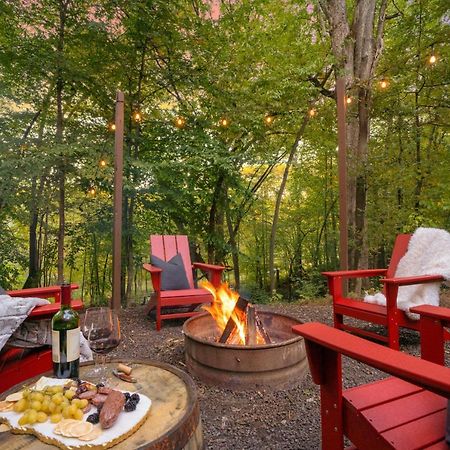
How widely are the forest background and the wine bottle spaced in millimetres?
3049

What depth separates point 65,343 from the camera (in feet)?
3.25

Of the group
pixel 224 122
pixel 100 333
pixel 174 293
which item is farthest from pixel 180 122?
pixel 100 333

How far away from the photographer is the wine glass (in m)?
1.07

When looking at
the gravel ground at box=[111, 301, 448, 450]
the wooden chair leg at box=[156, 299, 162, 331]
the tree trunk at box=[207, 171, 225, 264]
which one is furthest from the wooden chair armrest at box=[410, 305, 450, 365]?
the tree trunk at box=[207, 171, 225, 264]

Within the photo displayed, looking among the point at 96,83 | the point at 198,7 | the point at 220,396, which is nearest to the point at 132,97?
the point at 96,83

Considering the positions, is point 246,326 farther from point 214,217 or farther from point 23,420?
point 214,217

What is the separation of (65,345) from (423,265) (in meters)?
2.54

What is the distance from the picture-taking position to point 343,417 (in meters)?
1.02

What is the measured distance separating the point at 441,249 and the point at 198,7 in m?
5.10

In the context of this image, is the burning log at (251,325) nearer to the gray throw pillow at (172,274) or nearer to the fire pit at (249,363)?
the fire pit at (249,363)

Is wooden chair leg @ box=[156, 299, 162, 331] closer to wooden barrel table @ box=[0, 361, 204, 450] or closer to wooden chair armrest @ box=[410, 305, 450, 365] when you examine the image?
wooden barrel table @ box=[0, 361, 204, 450]

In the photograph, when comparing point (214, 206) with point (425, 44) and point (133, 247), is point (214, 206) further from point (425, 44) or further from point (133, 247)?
point (425, 44)

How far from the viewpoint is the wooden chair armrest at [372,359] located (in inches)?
28.7

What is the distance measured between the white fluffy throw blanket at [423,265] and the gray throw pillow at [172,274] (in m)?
1.84
